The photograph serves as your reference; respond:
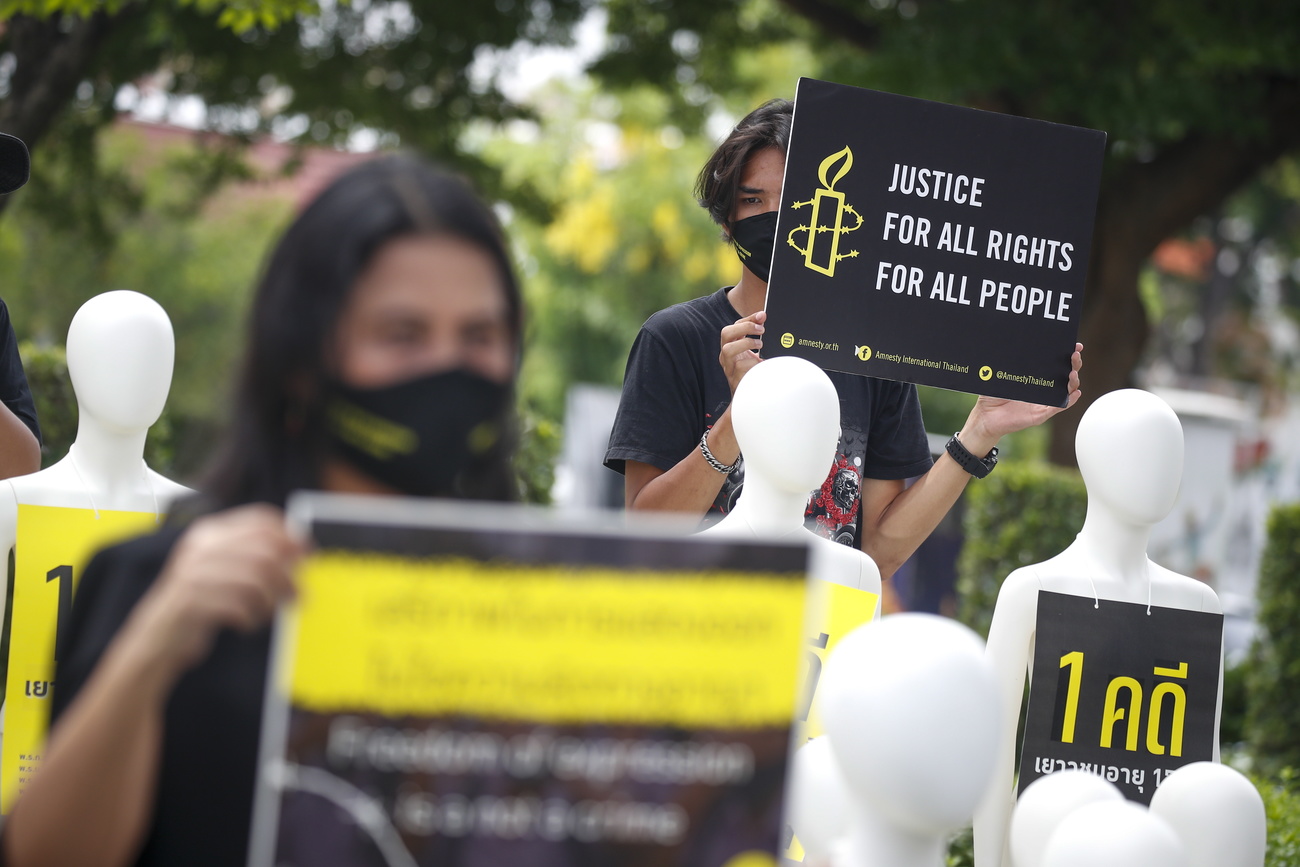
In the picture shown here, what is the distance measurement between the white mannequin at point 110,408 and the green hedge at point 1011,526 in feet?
18.7

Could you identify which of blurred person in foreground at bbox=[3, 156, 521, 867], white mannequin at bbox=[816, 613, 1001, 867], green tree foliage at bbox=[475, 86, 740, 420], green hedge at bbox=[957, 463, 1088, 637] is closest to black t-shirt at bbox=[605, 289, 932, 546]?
white mannequin at bbox=[816, 613, 1001, 867]

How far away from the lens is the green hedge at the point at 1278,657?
727cm

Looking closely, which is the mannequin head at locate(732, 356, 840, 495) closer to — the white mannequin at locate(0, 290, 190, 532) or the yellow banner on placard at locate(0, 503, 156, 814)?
the white mannequin at locate(0, 290, 190, 532)

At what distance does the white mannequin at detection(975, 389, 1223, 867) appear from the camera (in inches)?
110

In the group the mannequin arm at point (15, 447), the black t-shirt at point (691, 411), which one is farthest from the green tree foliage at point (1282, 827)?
the mannequin arm at point (15, 447)

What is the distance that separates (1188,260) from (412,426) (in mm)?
26900

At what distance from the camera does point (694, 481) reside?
277 cm

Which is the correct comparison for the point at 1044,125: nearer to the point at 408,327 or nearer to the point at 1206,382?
the point at 408,327

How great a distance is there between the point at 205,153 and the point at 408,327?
9.57 meters

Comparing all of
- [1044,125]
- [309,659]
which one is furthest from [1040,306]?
[309,659]

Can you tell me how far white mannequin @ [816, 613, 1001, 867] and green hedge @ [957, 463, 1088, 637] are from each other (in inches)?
245

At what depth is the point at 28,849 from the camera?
4.56 ft

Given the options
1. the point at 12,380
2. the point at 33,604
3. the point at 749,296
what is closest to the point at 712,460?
the point at 749,296

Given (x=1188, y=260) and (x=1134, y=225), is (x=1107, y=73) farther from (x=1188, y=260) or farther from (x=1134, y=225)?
(x=1188, y=260)
